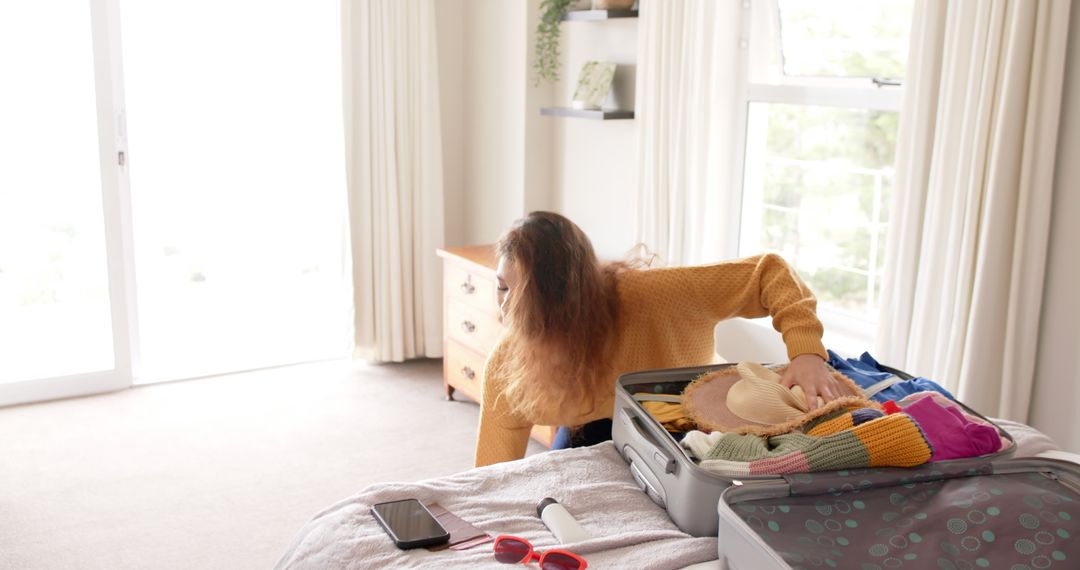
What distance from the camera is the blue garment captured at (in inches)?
62.4

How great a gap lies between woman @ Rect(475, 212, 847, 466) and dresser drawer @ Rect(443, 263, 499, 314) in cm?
143

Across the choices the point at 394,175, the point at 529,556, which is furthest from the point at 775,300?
the point at 394,175

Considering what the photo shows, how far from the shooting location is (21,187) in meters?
3.65

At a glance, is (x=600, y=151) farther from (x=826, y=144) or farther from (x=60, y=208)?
(x=60, y=208)

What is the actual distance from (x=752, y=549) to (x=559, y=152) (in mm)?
3028

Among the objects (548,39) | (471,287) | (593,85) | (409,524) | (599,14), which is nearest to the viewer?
(409,524)

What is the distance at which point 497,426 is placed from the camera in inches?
78.3

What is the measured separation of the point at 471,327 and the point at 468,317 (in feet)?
0.16

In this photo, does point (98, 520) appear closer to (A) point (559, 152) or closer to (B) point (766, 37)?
(A) point (559, 152)

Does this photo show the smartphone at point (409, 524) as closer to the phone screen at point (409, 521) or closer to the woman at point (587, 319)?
the phone screen at point (409, 521)

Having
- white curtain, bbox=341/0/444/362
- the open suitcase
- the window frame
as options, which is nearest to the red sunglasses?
the open suitcase

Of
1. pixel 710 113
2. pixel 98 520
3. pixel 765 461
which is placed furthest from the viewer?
pixel 710 113

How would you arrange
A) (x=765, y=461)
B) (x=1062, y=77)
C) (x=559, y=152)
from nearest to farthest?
(x=765, y=461), (x=1062, y=77), (x=559, y=152)

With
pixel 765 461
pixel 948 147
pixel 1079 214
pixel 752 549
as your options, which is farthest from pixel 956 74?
pixel 752 549
